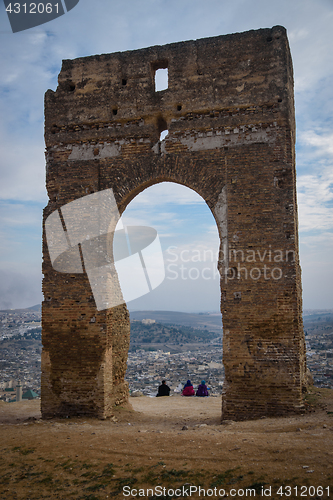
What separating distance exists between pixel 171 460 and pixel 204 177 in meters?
5.05

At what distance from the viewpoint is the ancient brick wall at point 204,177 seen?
7371mm

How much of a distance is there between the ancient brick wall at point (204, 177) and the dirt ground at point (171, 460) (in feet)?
3.41

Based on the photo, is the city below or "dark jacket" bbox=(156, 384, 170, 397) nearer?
"dark jacket" bbox=(156, 384, 170, 397)

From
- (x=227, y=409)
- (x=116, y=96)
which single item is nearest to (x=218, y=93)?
(x=116, y=96)

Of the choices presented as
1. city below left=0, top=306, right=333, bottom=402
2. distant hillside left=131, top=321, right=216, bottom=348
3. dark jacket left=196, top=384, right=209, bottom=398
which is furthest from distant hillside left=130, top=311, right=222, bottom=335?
dark jacket left=196, top=384, right=209, bottom=398

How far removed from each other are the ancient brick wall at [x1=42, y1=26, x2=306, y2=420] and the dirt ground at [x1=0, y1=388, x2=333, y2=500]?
1038 mm

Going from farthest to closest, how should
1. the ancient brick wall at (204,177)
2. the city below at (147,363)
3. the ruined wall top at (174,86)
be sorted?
the city below at (147,363)
the ruined wall top at (174,86)
the ancient brick wall at (204,177)

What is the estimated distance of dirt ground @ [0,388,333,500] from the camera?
4.17 metres

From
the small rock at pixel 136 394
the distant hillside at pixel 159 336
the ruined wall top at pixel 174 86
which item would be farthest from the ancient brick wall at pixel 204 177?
the distant hillside at pixel 159 336

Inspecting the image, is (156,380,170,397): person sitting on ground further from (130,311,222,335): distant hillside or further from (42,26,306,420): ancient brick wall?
(130,311,222,335): distant hillside

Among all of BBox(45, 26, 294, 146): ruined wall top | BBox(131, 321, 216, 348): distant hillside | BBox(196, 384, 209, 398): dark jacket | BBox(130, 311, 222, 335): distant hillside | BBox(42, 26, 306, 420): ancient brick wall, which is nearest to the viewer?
BBox(42, 26, 306, 420): ancient brick wall

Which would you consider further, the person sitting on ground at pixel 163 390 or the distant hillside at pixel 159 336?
the distant hillside at pixel 159 336

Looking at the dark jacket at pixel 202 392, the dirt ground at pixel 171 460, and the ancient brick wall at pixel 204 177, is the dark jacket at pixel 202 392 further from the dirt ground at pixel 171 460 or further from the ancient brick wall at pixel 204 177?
the dirt ground at pixel 171 460

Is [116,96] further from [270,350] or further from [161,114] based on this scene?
[270,350]
